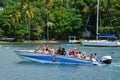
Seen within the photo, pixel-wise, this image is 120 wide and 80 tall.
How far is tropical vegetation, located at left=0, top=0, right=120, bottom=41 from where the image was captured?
117625 millimetres

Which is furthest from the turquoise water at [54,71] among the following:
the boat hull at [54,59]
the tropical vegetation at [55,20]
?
the tropical vegetation at [55,20]

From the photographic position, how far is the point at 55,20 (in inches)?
4845

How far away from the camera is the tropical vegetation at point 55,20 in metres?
118

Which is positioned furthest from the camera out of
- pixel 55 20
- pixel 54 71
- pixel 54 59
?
pixel 55 20

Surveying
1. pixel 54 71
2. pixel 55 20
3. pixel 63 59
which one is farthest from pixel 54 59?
pixel 55 20

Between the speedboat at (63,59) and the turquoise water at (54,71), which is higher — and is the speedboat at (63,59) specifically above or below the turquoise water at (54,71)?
above

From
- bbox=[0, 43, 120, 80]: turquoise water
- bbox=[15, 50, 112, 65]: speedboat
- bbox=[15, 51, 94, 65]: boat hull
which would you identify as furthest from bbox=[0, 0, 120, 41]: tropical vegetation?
bbox=[0, 43, 120, 80]: turquoise water

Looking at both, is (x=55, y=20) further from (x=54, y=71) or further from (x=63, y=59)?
(x=54, y=71)

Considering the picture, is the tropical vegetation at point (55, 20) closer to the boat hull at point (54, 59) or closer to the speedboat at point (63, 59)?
the boat hull at point (54, 59)

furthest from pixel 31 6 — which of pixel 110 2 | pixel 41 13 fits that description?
pixel 110 2

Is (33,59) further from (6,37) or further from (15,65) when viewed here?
(6,37)

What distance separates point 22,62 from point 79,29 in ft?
222

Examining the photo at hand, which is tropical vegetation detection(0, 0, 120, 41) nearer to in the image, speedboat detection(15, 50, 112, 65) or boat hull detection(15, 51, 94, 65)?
boat hull detection(15, 51, 94, 65)

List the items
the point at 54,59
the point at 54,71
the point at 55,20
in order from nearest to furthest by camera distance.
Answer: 1. the point at 54,71
2. the point at 54,59
3. the point at 55,20
